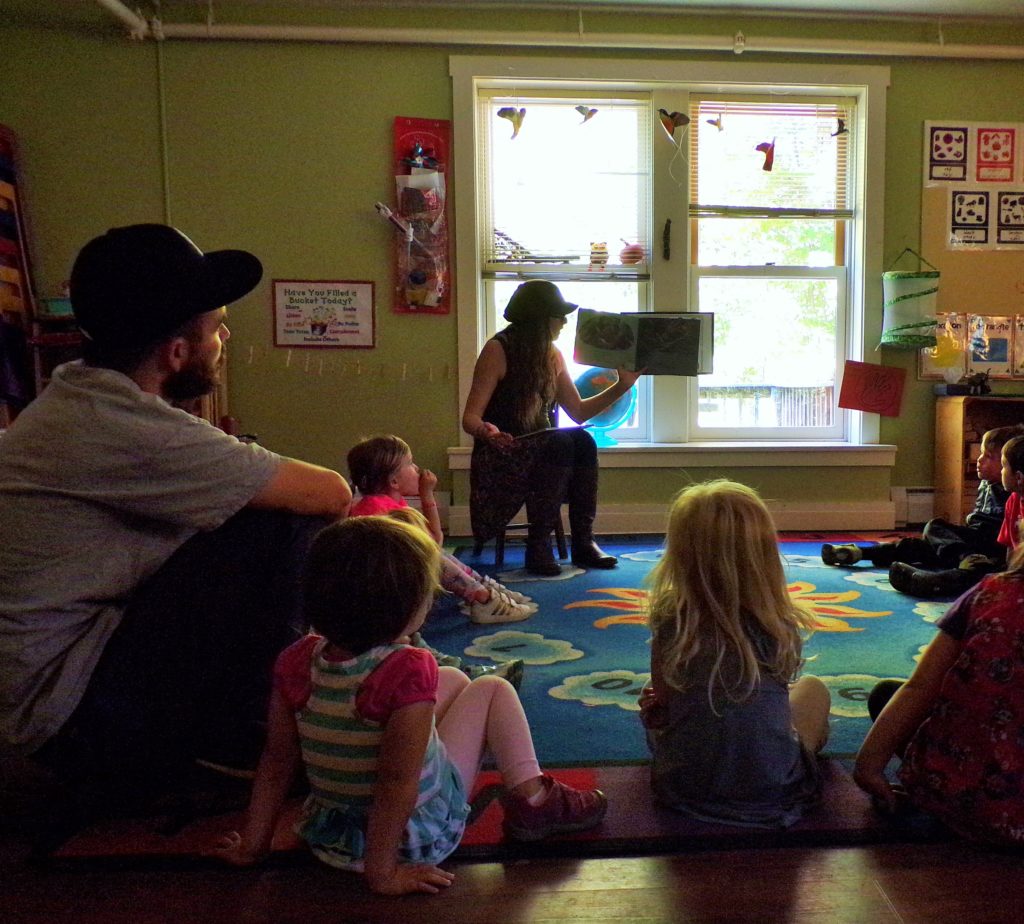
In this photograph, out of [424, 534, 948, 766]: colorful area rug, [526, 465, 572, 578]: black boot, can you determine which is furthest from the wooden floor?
[526, 465, 572, 578]: black boot

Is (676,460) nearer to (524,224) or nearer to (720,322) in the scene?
(720,322)

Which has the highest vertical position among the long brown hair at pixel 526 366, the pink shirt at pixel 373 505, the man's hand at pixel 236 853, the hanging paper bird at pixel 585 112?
the hanging paper bird at pixel 585 112

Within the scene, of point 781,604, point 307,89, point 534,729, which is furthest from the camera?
A: point 307,89

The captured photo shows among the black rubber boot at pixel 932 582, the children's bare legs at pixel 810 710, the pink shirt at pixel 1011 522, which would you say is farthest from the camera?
the black rubber boot at pixel 932 582

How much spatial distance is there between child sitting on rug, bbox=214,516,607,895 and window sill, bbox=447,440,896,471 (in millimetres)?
2990

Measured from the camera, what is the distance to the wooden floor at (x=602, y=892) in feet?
3.56

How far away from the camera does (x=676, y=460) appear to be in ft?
13.8

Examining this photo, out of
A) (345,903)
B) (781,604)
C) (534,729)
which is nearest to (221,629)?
(345,903)

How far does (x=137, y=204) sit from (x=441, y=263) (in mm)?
1374

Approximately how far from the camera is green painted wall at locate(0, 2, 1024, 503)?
3926mm

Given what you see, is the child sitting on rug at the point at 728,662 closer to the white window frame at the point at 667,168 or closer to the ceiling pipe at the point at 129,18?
the white window frame at the point at 667,168

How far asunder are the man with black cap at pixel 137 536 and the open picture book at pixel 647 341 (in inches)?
91.0

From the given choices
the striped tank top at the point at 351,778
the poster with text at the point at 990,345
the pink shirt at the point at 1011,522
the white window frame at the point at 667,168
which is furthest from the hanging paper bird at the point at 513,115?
the striped tank top at the point at 351,778

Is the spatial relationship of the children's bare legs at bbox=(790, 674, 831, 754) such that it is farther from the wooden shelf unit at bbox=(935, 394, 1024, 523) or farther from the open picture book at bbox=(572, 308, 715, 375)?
the wooden shelf unit at bbox=(935, 394, 1024, 523)
